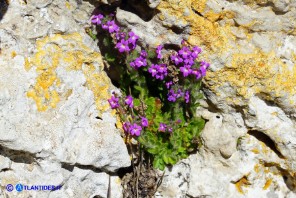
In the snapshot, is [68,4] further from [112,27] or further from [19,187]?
[19,187]

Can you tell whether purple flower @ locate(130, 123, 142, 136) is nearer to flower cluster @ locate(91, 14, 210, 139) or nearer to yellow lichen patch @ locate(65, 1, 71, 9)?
flower cluster @ locate(91, 14, 210, 139)

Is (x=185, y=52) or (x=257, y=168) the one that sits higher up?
(x=185, y=52)

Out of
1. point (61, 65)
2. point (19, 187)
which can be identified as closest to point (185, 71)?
point (61, 65)

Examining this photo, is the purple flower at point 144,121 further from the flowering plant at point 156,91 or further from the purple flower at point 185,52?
the purple flower at point 185,52

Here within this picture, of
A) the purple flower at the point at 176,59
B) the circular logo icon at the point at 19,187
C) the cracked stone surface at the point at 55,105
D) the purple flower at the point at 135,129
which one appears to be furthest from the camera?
the purple flower at the point at 135,129

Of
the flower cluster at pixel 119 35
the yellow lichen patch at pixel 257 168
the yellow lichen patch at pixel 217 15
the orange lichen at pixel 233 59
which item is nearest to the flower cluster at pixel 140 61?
the flower cluster at pixel 119 35

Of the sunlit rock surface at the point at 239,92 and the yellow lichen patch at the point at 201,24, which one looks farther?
the sunlit rock surface at the point at 239,92

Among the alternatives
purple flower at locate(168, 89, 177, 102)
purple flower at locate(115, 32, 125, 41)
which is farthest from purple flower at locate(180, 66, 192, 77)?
purple flower at locate(115, 32, 125, 41)

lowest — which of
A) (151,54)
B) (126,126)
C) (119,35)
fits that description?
(126,126)
